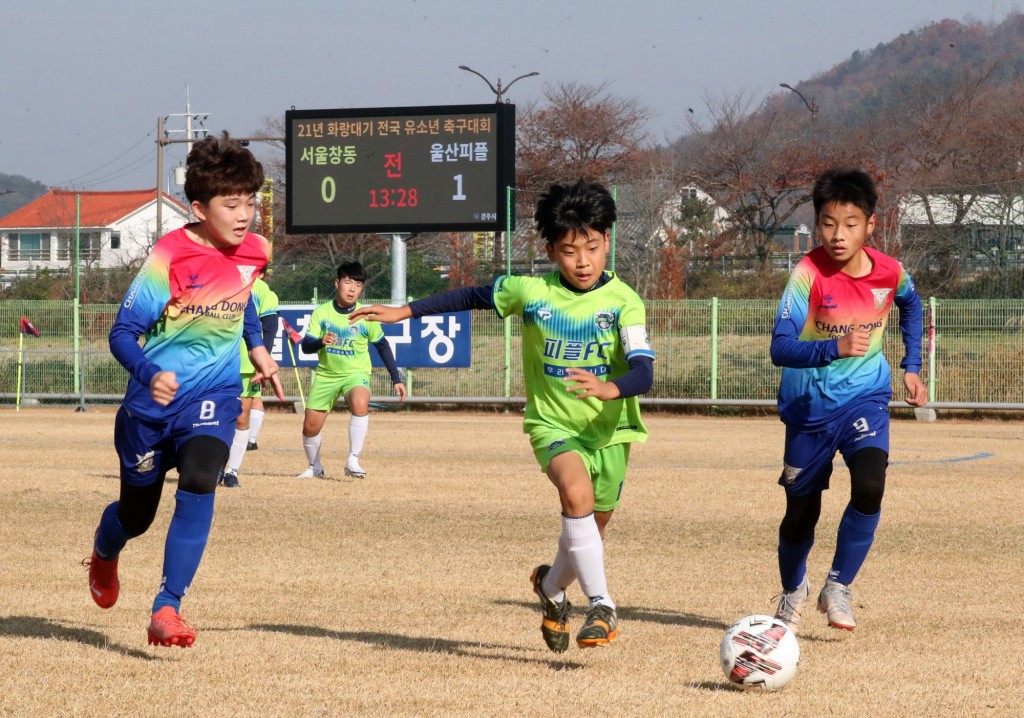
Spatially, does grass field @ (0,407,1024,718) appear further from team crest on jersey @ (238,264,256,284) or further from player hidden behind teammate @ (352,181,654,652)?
team crest on jersey @ (238,264,256,284)

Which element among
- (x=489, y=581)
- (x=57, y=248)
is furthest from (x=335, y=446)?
(x=57, y=248)

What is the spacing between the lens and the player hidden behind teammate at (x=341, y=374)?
13.4 meters

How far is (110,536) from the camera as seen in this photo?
573cm

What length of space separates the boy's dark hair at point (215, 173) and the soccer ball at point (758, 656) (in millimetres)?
2664

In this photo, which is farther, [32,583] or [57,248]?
[57,248]

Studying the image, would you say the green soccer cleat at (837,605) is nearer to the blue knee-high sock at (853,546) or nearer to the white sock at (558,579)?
the blue knee-high sock at (853,546)

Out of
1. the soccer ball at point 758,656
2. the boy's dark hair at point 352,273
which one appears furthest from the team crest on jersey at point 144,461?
the boy's dark hair at point 352,273

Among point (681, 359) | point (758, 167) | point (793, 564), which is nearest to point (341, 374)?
point (793, 564)

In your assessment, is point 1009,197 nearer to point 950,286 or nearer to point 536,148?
point 950,286

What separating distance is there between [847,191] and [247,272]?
2.68 m

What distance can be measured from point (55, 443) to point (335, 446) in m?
3.60

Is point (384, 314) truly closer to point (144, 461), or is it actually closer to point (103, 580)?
point (144, 461)

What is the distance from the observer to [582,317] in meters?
5.68

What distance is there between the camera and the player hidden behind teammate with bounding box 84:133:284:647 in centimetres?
549
